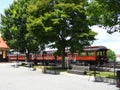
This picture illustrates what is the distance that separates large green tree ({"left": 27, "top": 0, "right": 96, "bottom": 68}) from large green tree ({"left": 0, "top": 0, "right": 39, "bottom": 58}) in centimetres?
1380

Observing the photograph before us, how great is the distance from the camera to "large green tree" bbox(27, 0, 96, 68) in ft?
121

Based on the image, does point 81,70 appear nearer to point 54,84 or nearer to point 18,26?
point 54,84

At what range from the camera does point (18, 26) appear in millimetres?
54969

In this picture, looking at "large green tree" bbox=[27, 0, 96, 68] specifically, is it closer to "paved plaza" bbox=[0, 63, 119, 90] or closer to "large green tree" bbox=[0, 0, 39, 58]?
"paved plaza" bbox=[0, 63, 119, 90]

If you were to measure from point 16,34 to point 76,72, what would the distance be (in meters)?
26.5

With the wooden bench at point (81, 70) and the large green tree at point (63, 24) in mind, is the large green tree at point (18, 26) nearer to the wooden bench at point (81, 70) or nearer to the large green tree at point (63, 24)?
the large green tree at point (63, 24)

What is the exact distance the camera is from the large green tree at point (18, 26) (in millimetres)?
53844

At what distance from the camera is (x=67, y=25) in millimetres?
37750

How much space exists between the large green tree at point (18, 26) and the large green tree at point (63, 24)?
1380cm

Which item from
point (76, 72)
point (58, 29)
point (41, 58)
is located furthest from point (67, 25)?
point (41, 58)

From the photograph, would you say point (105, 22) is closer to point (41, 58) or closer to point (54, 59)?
point (54, 59)

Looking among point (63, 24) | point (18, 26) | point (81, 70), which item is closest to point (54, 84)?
point (81, 70)

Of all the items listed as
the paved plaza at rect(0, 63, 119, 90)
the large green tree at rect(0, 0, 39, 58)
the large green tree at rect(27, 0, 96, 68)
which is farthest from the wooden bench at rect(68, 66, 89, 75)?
the large green tree at rect(0, 0, 39, 58)

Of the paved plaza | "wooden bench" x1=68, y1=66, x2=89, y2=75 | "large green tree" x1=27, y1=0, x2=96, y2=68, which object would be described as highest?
"large green tree" x1=27, y1=0, x2=96, y2=68
